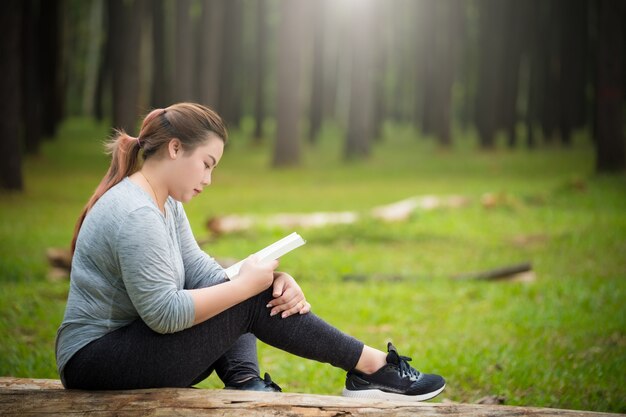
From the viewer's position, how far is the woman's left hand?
3.51 metres

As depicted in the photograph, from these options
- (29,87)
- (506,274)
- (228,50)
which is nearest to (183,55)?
(29,87)

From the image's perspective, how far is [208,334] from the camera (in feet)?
11.3

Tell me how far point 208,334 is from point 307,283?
537 cm

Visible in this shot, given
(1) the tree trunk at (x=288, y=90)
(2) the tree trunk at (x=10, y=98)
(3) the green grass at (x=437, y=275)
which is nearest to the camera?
(3) the green grass at (x=437, y=275)

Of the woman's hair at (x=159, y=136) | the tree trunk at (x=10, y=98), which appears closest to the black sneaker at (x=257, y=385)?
the woman's hair at (x=159, y=136)

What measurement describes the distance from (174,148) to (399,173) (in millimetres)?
19444

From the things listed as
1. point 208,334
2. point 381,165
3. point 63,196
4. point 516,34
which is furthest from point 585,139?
point 208,334

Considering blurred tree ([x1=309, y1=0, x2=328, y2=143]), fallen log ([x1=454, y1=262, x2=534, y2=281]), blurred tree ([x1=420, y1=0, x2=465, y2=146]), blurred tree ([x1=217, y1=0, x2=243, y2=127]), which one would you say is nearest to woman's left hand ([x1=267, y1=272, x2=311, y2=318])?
fallen log ([x1=454, y1=262, x2=534, y2=281])

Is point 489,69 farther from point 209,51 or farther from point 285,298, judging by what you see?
point 285,298

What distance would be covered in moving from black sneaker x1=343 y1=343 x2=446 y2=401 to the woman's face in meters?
1.16

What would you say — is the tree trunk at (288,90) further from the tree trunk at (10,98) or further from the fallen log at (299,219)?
the fallen log at (299,219)

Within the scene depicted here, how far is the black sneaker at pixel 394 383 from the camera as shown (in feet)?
12.2

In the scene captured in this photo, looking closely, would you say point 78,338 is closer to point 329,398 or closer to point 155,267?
point 155,267

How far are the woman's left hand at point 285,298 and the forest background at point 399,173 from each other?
4.88ft
